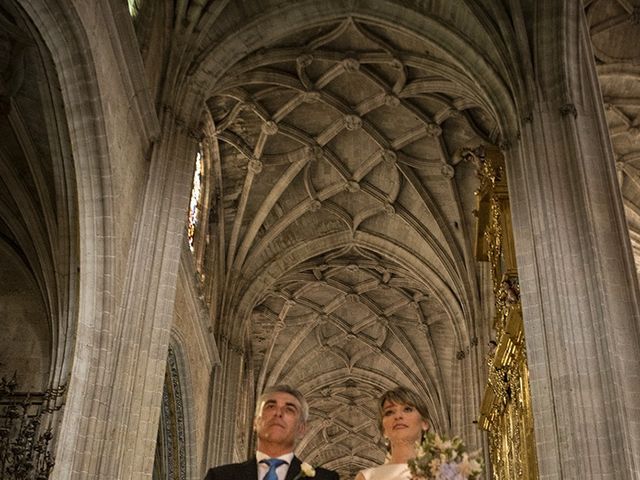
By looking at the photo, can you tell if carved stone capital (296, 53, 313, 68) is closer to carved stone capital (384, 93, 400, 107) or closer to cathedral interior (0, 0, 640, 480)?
cathedral interior (0, 0, 640, 480)

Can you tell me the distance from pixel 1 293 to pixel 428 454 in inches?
444

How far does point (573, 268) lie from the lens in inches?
390

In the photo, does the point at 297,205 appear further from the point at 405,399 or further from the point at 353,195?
the point at 405,399

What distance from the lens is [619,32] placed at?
47.1 feet

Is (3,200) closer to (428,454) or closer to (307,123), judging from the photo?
(307,123)

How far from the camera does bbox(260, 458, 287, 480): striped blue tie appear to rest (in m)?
3.16

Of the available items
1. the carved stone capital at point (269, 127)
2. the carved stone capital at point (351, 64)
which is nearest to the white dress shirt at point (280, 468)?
the carved stone capital at point (351, 64)

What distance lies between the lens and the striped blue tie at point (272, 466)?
3164 millimetres

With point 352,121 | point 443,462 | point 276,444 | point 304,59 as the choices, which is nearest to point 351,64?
point 304,59

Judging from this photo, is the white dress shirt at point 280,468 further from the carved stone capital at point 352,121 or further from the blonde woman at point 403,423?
the carved stone capital at point 352,121

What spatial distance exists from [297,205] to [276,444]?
50.5 feet

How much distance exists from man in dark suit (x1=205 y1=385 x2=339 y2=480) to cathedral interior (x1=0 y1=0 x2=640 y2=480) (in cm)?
602

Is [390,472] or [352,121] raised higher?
[352,121]

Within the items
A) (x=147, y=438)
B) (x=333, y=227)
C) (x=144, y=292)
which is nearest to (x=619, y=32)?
(x=333, y=227)
